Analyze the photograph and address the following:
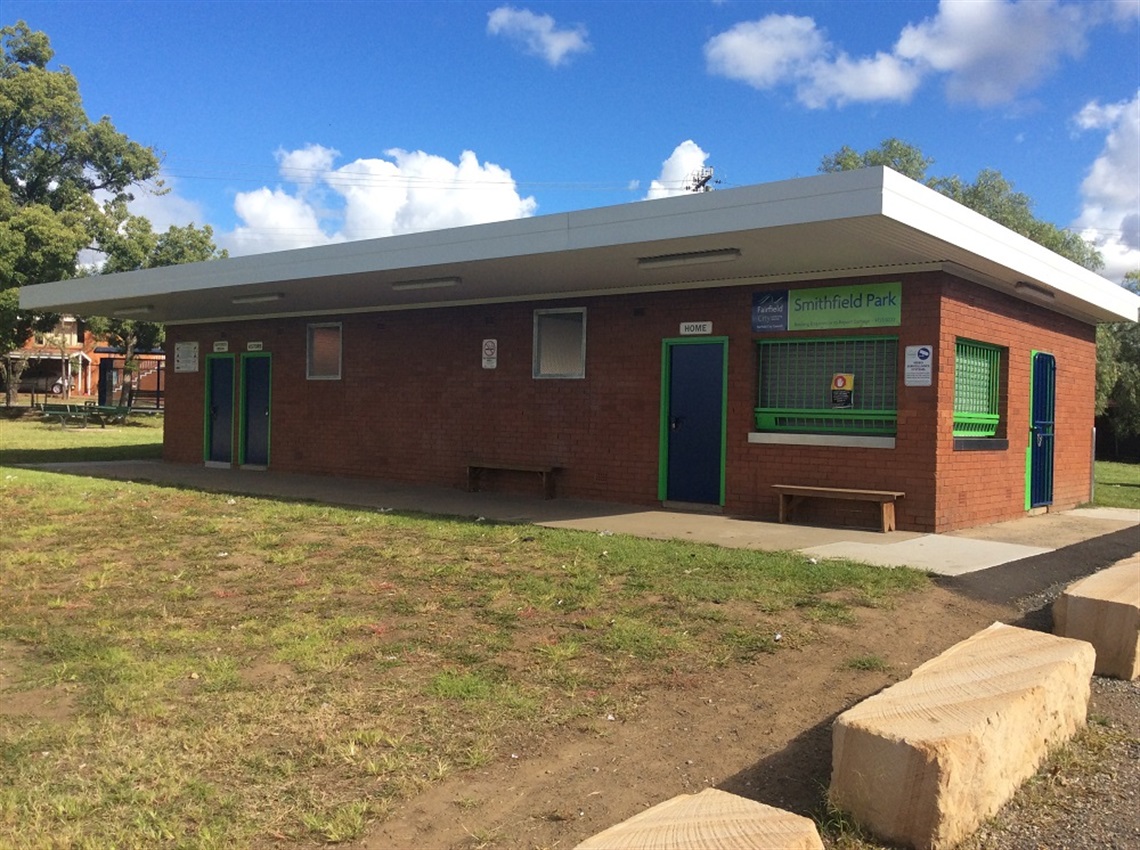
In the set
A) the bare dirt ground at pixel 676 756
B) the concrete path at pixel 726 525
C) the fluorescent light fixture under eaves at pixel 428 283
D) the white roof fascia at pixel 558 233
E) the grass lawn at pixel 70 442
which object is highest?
the white roof fascia at pixel 558 233

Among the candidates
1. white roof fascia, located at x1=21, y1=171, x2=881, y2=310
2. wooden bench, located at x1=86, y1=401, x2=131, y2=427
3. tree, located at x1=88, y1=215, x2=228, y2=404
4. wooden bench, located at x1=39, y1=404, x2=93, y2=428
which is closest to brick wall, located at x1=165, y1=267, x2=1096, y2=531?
white roof fascia, located at x1=21, y1=171, x2=881, y2=310

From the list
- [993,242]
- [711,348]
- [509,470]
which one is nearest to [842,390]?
[711,348]

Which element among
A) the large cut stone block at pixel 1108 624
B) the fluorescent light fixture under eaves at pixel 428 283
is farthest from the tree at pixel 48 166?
the large cut stone block at pixel 1108 624

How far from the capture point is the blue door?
37.8 ft

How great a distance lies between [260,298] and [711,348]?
7.68 metres

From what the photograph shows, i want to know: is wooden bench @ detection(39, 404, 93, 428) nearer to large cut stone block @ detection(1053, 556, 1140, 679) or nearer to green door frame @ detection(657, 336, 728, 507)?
green door frame @ detection(657, 336, 728, 507)

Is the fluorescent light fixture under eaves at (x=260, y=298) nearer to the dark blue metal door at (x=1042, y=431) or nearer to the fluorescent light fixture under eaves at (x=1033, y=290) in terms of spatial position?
the fluorescent light fixture under eaves at (x=1033, y=290)

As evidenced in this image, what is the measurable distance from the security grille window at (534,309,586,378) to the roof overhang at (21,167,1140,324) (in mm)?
349

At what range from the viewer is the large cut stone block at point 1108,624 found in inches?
201

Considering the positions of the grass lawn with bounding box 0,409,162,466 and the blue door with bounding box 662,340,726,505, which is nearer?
the blue door with bounding box 662,340,726,505

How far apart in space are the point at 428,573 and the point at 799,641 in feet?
10.7

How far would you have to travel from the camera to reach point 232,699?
4469 millimetres

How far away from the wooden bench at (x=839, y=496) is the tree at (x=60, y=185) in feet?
91.2

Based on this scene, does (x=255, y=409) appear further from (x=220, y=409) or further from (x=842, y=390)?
(x=842, y=390)
